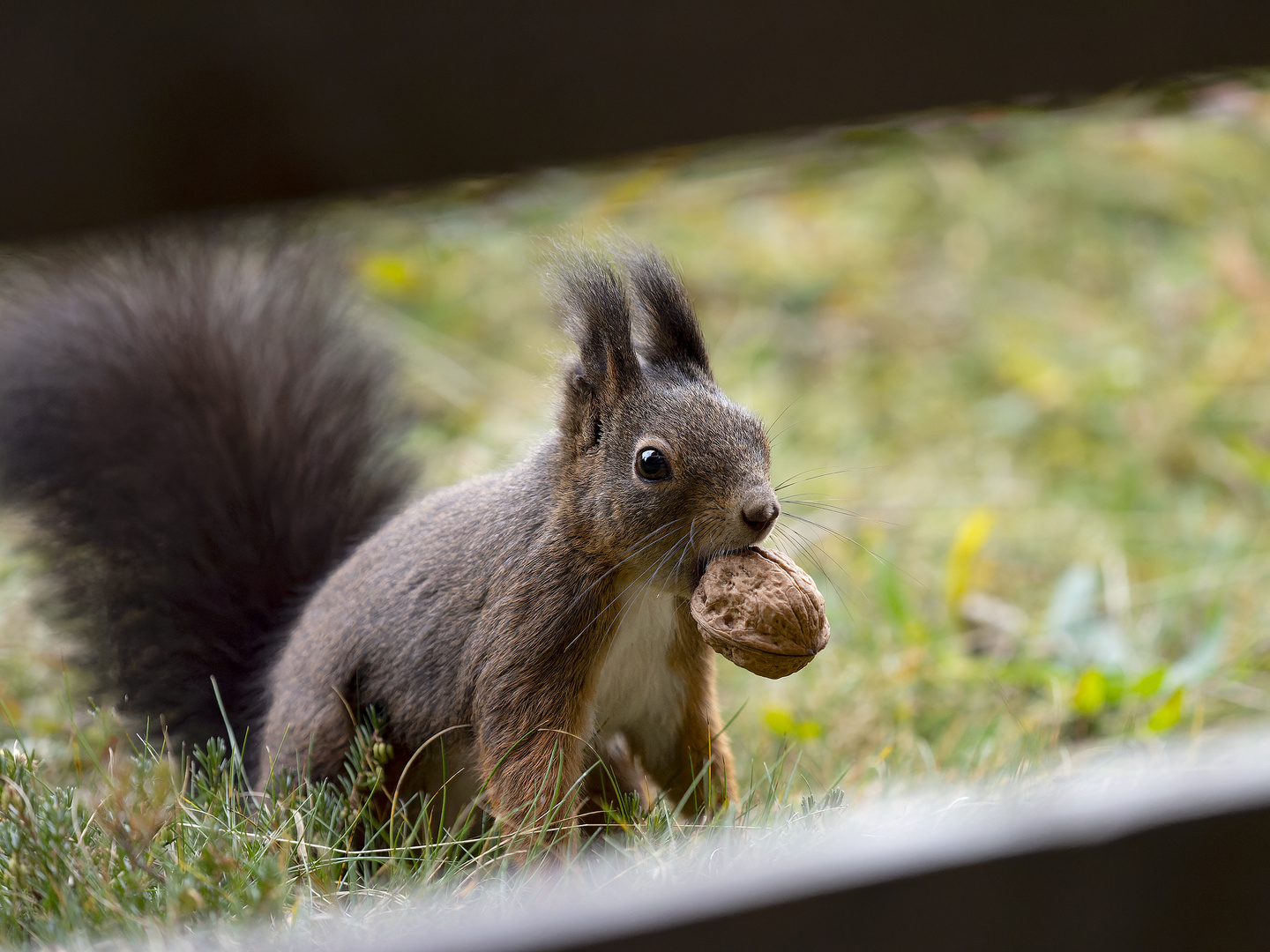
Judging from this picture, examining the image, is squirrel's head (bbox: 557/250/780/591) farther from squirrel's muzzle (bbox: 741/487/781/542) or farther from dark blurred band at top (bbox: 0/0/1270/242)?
dark blurred band at top (bbox: 0/0/1270/242)

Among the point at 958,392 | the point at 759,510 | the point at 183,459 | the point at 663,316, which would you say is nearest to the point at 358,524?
the point at 183,459

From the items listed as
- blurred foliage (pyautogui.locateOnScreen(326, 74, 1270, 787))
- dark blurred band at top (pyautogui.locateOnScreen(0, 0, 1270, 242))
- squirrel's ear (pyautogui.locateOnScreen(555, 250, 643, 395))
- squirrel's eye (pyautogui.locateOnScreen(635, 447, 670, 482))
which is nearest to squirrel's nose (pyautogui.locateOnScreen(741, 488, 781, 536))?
squirrel's eye (pyautogui.locateOnScreen(635, 447, 670, 482))

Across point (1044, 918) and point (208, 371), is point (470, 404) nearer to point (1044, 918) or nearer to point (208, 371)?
point (208, 371)

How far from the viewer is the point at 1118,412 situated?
12.6 ft

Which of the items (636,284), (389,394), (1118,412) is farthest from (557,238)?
(1118,412)

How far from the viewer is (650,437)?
1564 mm

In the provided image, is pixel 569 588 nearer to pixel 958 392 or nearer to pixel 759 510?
pixel 759 510

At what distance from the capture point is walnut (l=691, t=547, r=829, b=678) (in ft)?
4.76

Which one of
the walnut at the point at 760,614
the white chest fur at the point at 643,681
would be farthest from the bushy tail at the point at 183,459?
the walnut at the point at 760,614

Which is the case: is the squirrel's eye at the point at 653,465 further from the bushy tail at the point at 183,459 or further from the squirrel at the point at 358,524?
the bushy tail at the point at 183,459

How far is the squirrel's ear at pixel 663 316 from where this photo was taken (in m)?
1.66

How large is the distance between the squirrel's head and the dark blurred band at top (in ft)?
2.94

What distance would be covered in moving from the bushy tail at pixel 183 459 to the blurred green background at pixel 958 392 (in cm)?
23

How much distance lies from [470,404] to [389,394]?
1466 mm
